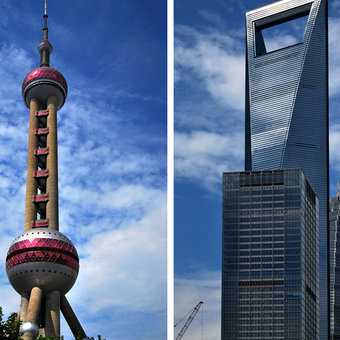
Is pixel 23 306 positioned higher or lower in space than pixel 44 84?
lower

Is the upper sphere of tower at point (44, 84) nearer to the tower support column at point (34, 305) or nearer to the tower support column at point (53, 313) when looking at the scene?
the tower support column at point (53, 313)

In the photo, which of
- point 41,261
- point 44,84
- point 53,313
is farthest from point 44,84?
point 53,313

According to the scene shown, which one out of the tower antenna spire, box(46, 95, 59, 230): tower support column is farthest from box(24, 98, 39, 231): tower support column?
the tower antenna spire

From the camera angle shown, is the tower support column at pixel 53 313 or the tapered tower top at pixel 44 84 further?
the tapered tower top at pixel 44 84

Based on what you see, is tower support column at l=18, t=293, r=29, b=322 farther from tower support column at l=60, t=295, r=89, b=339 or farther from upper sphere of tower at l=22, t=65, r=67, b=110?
upper sphere of tower at l=22, t=65, r=67, b=110

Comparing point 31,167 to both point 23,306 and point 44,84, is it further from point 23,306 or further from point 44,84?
point 23,306

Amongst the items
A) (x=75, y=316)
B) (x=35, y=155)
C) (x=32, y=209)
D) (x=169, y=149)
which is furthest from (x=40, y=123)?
(x=169, y=149)

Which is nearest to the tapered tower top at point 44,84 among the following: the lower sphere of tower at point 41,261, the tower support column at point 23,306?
the lower sphere of tower at point 41,261
